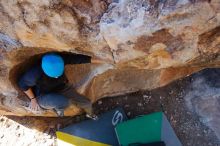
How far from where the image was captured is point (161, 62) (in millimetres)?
2580

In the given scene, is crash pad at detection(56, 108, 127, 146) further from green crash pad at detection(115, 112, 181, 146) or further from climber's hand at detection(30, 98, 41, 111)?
climber's hand at detection(30, 98, 41, 111)

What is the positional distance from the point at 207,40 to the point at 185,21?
25cm

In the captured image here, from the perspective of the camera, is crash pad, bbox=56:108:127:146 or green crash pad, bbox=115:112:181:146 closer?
green crash pad, bbox=115:112:181:146

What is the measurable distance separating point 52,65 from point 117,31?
664 mm

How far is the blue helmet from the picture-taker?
2.79 m

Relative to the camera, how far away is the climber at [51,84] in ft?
9.27

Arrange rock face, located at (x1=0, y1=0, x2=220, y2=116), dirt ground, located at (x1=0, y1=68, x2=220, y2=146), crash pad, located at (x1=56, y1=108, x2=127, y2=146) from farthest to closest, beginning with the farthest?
1. crash pad, located at (x1=56, y1=108, x2=127, y2=146)
2. dirt ground, located at (x1=0, y1=68, x2=220, y2=146)
3. rock face, located at (x1=0, y1=0, x2=220, y2=116)

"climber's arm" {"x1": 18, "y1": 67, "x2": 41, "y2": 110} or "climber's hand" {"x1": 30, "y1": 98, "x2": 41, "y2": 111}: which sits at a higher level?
"climber's arm" {"x1": 18, "y1": 67, "x2": 41, "y2": 110}

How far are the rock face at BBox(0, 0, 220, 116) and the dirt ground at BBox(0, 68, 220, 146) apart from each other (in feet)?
2.28

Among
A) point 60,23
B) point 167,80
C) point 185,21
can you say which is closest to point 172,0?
point 185,21

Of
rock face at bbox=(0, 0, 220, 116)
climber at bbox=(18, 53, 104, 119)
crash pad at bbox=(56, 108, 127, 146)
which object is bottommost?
crash pad at bbox=(56, 108, 127, 146)

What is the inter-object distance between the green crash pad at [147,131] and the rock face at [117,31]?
679 millimetres

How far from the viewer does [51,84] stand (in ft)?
10.0

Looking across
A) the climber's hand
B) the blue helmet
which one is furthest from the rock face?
the climber's hand
